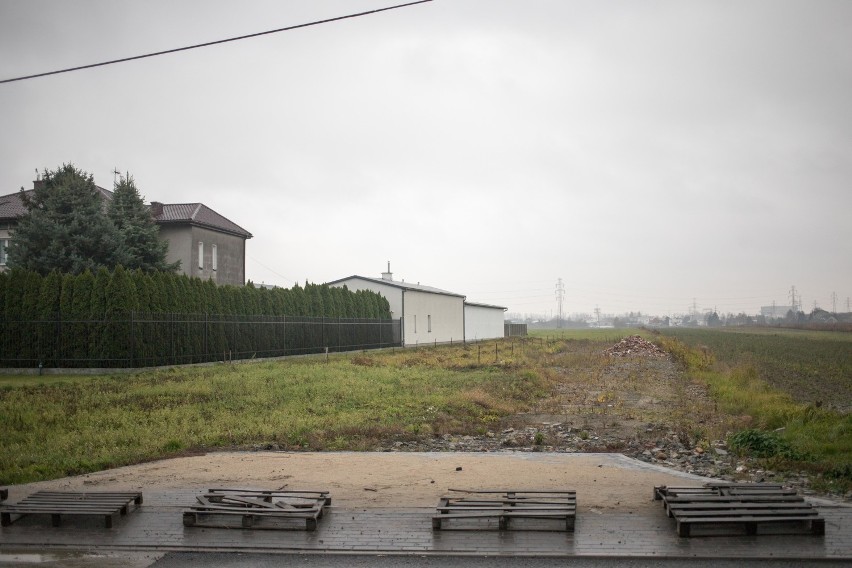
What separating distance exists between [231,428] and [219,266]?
108ft

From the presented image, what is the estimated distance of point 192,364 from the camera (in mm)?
26859

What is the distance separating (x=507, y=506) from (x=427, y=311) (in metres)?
50.2

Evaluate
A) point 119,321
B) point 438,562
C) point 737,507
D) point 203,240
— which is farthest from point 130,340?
point 737,507

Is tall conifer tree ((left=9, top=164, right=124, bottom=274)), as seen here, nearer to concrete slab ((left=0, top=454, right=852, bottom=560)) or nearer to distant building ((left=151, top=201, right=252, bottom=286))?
distant building ((left=151, top=201, right=252, bottom=286))

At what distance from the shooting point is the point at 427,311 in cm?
5738

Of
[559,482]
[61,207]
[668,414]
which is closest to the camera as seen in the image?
[559,482]

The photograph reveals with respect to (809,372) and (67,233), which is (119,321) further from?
(809,372)

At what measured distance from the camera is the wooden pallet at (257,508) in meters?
6.95

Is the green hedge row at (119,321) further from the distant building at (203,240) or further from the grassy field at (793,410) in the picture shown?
the grassy field at (793,410)

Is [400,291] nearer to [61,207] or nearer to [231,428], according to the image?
[61,207]

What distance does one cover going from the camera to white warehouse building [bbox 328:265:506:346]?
52.8m

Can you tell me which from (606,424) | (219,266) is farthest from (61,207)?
(606,424)

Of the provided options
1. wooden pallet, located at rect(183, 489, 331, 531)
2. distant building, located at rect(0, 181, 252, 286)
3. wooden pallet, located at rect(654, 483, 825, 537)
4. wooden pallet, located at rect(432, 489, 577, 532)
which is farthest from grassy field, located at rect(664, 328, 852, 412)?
distant building, located at rect(0, 181, 252, 286)

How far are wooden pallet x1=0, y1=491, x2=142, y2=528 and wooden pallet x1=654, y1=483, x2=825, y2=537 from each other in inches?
210
